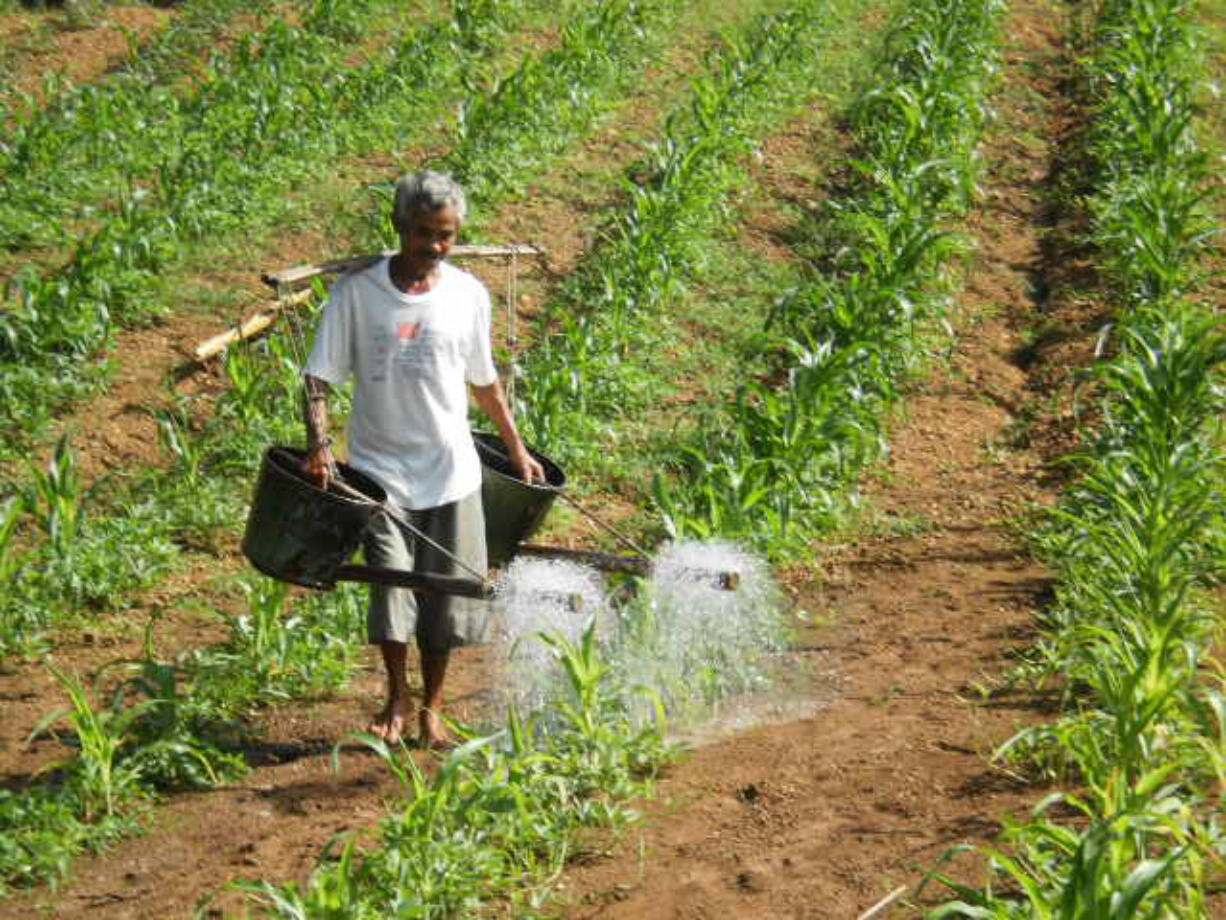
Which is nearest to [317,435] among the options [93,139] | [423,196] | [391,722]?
[423,196]

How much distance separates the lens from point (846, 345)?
710cm

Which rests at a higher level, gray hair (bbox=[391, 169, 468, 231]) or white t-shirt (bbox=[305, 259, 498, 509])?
gray hair (bbox=[391, 169, 468, 231])

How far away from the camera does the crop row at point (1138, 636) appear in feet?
11.4

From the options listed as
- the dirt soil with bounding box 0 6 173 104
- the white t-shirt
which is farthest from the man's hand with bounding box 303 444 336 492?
the dirt soil with bounding box 0 6 173 104

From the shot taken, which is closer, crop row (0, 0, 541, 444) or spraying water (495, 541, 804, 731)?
spraying water (495, 541, 804, 731)

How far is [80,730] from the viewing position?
432 centimetres

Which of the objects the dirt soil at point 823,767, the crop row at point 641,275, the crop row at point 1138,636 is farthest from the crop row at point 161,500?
the crop row at point 1138,636

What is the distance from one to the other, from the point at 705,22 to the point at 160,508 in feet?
26.2

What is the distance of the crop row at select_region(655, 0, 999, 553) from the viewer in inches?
239

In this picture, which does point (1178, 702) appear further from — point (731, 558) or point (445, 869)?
point (445, 869)

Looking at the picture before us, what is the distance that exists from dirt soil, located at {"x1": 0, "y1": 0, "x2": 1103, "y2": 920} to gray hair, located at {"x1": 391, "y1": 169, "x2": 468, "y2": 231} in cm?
154

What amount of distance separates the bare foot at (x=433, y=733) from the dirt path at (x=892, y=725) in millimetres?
643

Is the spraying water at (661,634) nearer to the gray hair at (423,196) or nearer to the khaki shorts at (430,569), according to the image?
the khaki shorts at (430,569)

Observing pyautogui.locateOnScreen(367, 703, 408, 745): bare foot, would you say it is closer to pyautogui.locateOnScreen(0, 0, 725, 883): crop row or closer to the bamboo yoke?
pyautogui.locateOnScreen(0, 0, 725, 883): crop row
